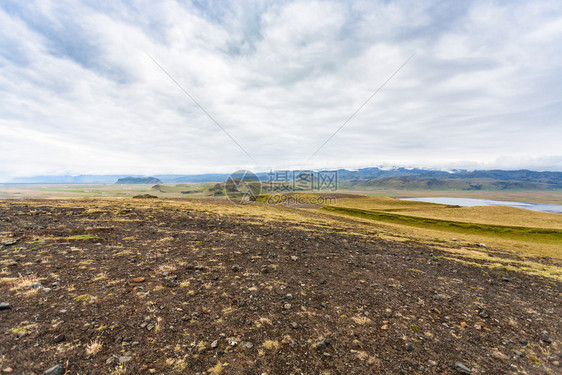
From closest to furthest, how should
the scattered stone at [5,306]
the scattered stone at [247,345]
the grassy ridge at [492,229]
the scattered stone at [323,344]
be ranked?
the scattered stone at [247,345] → the scattered stone at [323,344] → the scattered stone at [5,306] → the grassy ridge at [492,229]

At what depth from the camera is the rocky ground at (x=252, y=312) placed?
6.19 m

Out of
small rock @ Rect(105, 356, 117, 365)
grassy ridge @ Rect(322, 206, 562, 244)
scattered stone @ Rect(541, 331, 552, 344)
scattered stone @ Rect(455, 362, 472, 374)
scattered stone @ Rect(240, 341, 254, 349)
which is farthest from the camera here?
grassy ridge @ Rect(322, 206, 562, 244)

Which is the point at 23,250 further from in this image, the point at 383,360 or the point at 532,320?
the point at 532,320

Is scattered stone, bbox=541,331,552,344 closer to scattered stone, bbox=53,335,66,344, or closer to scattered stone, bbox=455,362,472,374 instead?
scattered stone, bbox=455,362,472,374

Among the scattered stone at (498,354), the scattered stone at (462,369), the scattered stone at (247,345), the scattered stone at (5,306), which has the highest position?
the scattered stone at (5,306)

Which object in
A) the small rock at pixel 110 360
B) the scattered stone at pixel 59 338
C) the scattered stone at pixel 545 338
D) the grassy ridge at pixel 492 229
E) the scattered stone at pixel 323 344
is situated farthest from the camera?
the grassy ridge at pixel 492 229

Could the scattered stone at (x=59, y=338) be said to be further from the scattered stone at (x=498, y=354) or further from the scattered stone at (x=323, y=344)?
the scattered stone at (x=498, y=354)

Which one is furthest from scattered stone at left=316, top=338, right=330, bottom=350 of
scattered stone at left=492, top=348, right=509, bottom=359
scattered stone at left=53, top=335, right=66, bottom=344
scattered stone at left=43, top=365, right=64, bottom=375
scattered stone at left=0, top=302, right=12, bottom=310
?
scattered stone at left=0, top=302, right=12, bottom=310

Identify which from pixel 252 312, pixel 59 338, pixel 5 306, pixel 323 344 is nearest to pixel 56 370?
pixel 59 338

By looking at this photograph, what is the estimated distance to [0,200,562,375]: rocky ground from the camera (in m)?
6.19

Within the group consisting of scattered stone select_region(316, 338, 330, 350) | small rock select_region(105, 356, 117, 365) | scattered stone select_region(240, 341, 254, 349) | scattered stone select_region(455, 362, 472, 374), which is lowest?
scattered stone select_region(455, 362, 472, 374)

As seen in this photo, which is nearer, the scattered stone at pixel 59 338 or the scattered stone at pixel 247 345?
the scattered stone at pixel 59 338

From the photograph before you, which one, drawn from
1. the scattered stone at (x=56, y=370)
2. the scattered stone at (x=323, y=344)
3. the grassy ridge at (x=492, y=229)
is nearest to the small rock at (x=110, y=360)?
the scattered stone at (x=56, y=370)

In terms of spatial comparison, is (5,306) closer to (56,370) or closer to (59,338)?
(59,338)
